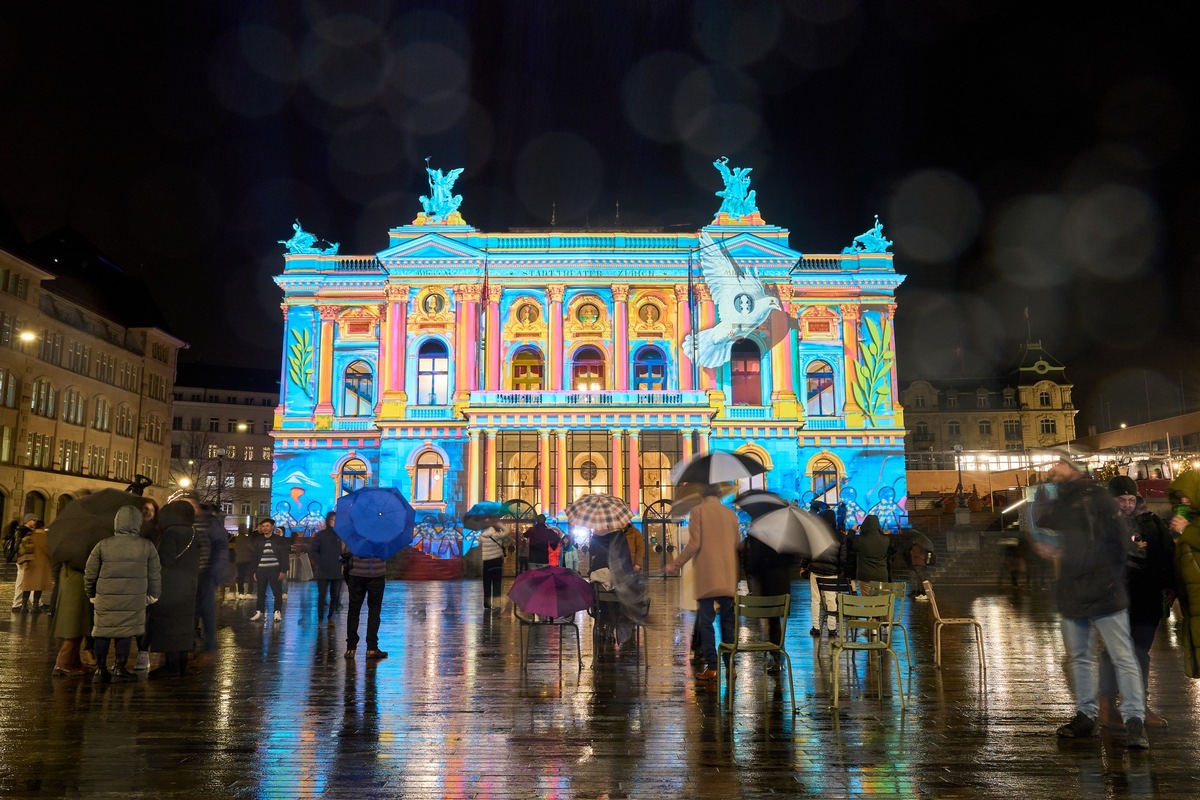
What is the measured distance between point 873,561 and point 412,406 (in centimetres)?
3456

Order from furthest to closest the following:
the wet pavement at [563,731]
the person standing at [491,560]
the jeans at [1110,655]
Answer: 1. the person standing at [491,560]
2. the jeans at [1110,655]
3. the wet pavement at [563,731]

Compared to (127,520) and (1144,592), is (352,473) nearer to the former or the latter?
(127,520)

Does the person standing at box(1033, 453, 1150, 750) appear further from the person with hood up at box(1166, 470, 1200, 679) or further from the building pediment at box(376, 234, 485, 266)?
the building pediment at box(376, 234, 485, 266)

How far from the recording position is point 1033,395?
8425 cm

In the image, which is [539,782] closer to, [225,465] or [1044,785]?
[1044,785]

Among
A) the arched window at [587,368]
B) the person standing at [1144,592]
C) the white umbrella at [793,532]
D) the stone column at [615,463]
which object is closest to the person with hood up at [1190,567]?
the person standing at [1144,592]

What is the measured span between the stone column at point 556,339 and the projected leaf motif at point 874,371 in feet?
47.8

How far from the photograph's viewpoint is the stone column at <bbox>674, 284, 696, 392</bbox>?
45.3 meters

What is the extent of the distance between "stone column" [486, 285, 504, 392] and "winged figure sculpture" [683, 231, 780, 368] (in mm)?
9123

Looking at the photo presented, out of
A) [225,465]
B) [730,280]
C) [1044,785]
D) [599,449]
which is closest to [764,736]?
[1044,785]

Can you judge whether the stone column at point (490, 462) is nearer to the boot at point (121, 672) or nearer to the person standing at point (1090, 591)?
the boot at point (121, 672)

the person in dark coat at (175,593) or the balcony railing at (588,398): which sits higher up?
the balcony railing at (588,398)

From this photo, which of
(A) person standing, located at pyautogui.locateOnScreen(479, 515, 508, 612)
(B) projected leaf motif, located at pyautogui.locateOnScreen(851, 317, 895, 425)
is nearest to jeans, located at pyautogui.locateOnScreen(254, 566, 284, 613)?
(A) person standing, located at pyautogui.locateOnScreen(479, 515, 508, 612)

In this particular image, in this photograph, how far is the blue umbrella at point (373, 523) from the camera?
12.0 m
